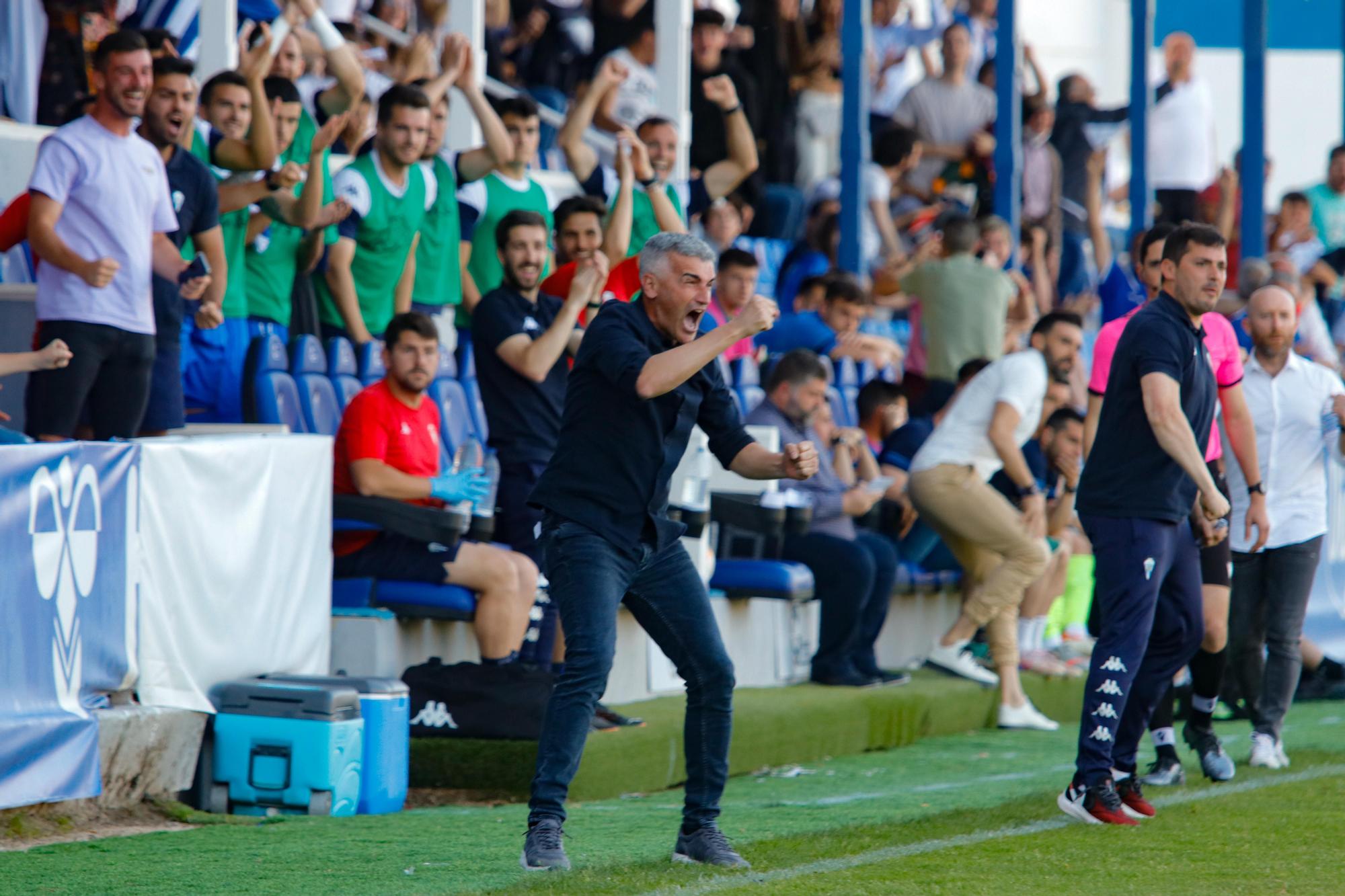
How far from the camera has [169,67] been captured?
7895 millimetres

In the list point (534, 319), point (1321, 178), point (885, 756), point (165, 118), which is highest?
point (1321, 178)

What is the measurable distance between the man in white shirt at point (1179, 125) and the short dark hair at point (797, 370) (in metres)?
8.30

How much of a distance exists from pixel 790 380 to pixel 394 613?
2698 mm

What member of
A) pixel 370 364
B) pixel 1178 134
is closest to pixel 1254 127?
pixel 1178 134

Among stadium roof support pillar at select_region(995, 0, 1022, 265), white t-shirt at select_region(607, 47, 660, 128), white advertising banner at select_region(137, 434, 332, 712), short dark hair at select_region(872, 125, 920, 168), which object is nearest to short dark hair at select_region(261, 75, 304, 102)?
white advertising banner at select_region(137, 434, 332, 712)

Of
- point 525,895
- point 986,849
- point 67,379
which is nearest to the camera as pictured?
point 525,895

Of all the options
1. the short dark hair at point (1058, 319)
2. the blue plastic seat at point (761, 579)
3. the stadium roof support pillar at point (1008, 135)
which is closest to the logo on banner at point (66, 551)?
the blue plastic seat at point (761, 579)

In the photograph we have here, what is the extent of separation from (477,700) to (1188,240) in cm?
304

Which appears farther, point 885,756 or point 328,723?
point 885,756

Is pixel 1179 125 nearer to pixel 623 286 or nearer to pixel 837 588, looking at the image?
pixel 837 588

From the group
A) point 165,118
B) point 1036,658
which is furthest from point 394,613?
point 1036,658

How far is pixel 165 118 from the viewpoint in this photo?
8016 millimetres

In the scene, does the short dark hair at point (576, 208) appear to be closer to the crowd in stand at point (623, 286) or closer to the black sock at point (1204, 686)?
the crowd in stand at point (623, 286)

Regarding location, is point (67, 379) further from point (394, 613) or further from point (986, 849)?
point (986, 849)
